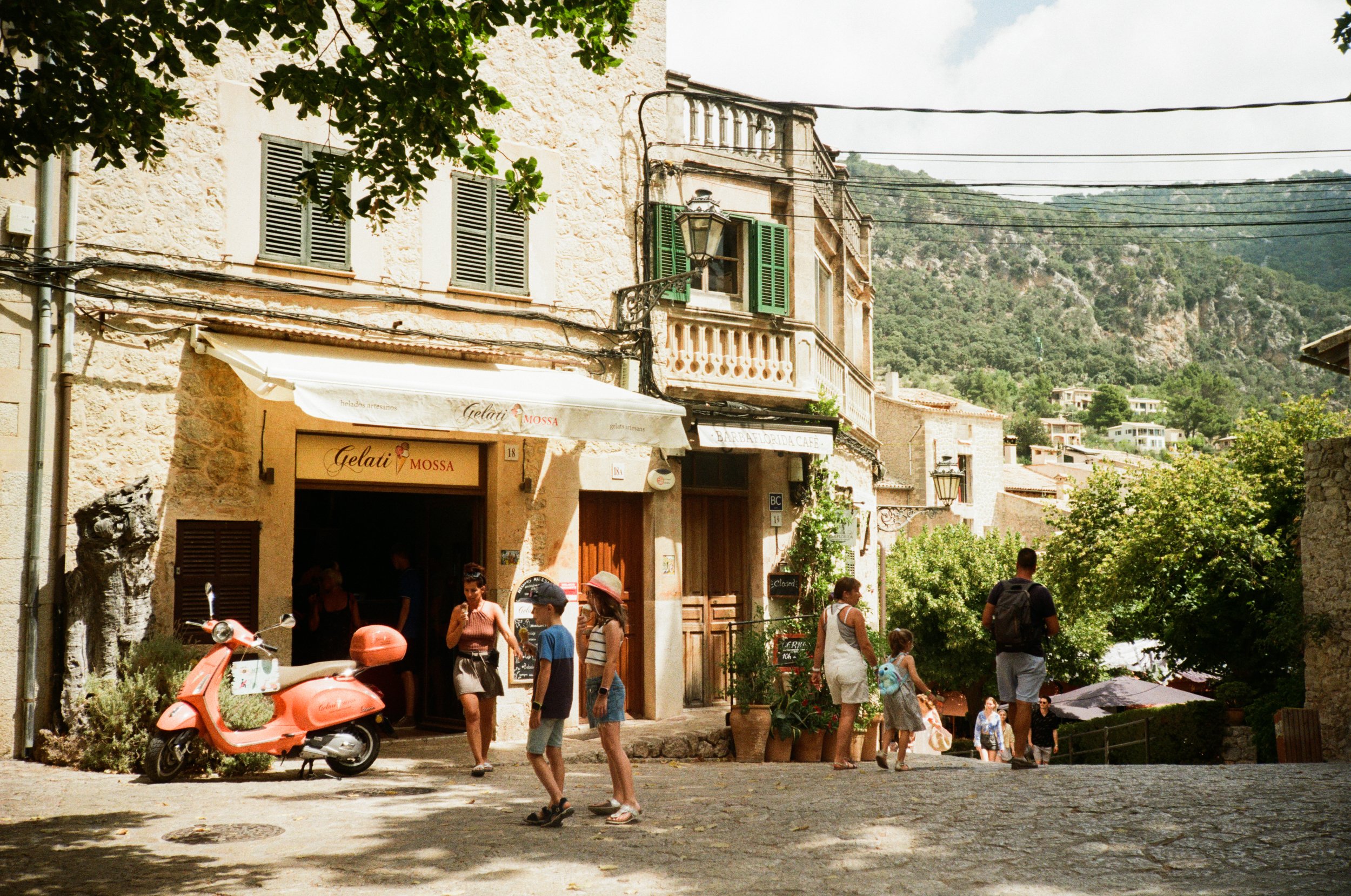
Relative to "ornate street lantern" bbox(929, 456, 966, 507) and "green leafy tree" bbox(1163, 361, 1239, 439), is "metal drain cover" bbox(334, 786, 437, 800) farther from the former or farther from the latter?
"green leafy tree" bbox(1163, 361, 1239, 439)

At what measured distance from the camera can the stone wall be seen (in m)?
11.5

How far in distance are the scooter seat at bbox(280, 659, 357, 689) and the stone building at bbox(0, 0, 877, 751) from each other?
1.64 m

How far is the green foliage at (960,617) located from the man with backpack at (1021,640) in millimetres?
24688

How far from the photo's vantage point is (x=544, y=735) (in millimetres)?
7031

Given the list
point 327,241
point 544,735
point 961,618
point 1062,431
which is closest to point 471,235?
point 327,241

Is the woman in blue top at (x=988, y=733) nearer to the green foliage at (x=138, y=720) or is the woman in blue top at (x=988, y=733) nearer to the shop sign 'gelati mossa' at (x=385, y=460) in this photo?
the shop sign 'gelati mossa' at (x=385, y=460)

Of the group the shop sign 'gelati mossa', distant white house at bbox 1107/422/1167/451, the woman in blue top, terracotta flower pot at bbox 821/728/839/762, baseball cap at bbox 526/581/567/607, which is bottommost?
the woman in blue top

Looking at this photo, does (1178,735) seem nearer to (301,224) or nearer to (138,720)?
(301,224)

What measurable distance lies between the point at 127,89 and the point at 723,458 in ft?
28.5

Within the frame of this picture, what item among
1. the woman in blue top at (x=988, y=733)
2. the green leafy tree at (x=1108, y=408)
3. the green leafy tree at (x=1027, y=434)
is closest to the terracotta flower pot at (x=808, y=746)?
the woman in blue top at (x=988, y=733)

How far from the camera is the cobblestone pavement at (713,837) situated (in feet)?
18.2

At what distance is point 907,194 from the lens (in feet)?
407

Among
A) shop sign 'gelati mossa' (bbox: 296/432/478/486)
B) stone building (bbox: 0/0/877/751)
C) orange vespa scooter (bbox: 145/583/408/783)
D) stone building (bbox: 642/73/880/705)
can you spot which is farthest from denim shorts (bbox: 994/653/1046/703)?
shop sign 'gelati mossa' (bbox: 296/432/478/486)

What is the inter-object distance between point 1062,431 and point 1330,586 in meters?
92.7
